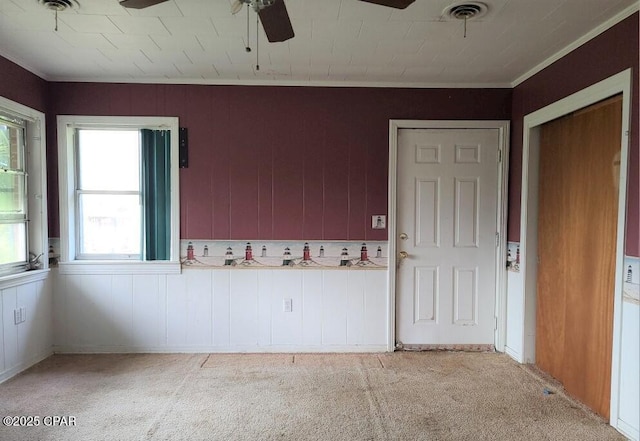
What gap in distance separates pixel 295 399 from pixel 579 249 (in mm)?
2131

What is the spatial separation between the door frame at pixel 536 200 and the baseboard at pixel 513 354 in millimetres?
23

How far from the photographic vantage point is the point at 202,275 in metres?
3.23

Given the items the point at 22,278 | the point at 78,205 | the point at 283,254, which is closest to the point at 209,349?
the point at 283,254

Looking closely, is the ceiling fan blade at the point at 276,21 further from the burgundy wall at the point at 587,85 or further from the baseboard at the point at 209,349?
the baseboard at the point at 209,349

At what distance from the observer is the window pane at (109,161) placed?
10.7 feet

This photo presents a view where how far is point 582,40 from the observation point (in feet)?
7.78

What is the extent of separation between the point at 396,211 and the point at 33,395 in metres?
2.96

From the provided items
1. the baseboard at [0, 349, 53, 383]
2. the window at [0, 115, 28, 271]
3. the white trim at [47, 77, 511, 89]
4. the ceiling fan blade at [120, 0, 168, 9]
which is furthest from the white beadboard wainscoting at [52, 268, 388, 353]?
the ceiling fan blade at [120, 0, 168, 9]

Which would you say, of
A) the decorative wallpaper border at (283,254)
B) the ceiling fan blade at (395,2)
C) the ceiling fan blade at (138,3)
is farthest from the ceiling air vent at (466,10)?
the decorative wallpaper border at (283,254)

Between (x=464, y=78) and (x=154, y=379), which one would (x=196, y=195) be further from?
(x=464, y=78)

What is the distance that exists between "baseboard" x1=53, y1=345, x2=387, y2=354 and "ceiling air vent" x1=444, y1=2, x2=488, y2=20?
255 centimetres

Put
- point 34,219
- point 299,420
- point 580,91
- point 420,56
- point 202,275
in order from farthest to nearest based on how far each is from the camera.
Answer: point 202,275, point 34,219, point 420,56, point 580,91, point 299,420

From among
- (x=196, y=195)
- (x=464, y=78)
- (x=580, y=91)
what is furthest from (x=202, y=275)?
(x=580, y=91)

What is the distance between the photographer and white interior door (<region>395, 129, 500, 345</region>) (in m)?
3.24
